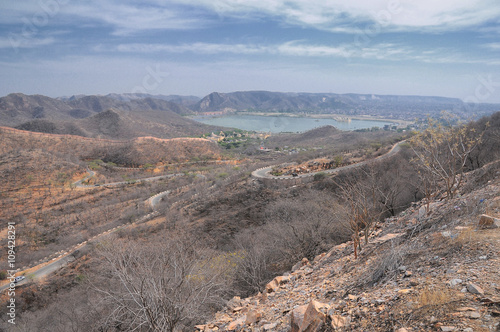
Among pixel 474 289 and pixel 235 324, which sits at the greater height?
pixel 474 289

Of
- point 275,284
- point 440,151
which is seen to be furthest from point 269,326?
point 440,151

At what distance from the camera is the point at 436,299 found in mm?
3961

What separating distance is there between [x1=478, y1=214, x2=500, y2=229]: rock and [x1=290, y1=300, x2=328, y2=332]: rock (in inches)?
163

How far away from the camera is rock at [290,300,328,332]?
14.1 ft

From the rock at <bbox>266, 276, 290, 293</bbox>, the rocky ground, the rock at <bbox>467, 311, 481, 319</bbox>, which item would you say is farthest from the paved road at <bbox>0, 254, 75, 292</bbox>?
the rock at <bbox>467, 311, 481, 319</bbox>

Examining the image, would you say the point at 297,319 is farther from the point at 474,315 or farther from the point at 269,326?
the point at 474,315

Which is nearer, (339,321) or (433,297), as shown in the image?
(433,297)

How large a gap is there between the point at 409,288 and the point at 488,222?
2.82 metres

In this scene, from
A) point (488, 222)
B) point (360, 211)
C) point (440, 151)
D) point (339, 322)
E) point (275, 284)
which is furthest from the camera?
point (360, 211)

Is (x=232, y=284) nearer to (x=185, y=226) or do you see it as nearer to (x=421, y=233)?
(x=421, y=233)

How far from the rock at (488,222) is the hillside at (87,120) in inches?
3936

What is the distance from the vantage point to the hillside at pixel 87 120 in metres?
Result: 88.9

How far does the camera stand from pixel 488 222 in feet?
18.9

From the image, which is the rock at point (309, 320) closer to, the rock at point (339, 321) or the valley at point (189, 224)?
the rock at point (339, 321)
